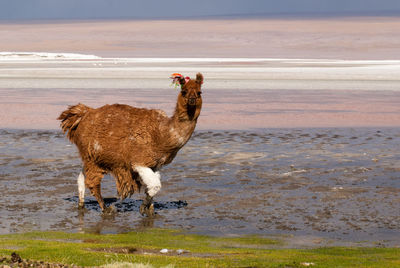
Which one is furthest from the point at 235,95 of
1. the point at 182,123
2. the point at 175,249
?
the point at 175,249

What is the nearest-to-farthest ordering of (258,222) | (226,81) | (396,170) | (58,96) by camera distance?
(258,222) < (396,170) < (58,96) < (226,81)

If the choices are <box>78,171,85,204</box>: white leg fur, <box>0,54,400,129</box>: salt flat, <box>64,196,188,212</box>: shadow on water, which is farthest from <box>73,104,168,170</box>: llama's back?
<box>0,54,400,129</box>: salt flat

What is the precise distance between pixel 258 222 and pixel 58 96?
2361cm

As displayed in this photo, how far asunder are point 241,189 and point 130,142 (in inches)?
120

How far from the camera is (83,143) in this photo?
12.2 metres

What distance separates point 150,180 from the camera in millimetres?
11656

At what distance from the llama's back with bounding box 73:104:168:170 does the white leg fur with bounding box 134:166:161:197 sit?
0.41ft

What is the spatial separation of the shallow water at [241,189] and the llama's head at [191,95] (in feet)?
5.51

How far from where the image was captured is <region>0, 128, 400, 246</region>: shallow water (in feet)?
37.7

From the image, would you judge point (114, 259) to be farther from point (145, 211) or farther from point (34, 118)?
point (34, 118)

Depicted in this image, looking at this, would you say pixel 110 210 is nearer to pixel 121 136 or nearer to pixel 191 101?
pixel 121 136

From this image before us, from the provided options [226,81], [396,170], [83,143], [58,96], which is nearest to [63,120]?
[83,143]

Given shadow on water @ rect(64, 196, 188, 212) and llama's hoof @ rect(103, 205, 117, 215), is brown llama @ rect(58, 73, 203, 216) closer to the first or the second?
llama's hoof @ rect(103, 205, 117, 215)

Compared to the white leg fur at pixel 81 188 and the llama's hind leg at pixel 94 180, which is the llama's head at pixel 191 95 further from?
the white leg fur at pixel 81 188
